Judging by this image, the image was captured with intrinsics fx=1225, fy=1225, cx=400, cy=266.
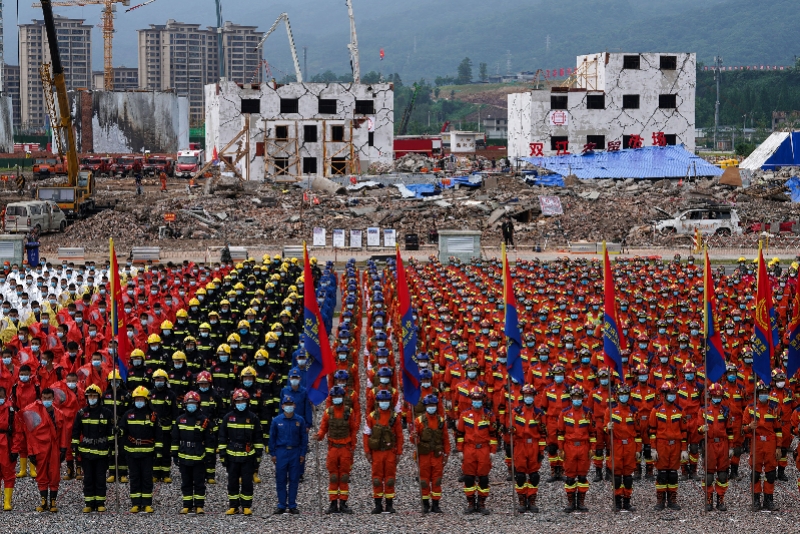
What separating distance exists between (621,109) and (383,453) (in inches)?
2525

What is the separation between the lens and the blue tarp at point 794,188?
175 feet

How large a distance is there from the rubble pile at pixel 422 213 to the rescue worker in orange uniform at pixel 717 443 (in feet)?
99.9

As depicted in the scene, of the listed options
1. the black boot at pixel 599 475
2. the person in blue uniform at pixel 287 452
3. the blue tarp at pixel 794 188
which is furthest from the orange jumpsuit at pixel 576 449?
the blue tarp at pixel 794 188

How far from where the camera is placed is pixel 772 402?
1445 cm

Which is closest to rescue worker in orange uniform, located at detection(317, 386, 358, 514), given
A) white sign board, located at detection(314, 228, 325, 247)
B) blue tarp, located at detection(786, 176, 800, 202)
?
white sign board, located at detection(314, 228, 325, 247)

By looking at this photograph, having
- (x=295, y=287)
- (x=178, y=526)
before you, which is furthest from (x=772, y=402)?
(x=295, y=287)

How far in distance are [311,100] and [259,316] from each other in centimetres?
5418

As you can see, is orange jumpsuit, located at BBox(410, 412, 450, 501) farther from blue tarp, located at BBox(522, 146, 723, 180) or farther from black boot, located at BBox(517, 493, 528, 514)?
blue tarp, located at BBox(522, 146, 723, 180)

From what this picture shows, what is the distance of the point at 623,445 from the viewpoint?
14039 millimetres

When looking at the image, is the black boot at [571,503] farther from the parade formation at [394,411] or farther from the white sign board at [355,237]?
the white sign board at [355,237]

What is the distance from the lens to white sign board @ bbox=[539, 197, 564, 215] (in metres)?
48.8

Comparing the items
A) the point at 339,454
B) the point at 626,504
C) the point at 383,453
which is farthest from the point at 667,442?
the point at 339,454

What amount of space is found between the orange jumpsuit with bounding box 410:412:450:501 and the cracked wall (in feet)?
205

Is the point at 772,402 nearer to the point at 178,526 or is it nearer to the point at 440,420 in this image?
the point at 440,420
